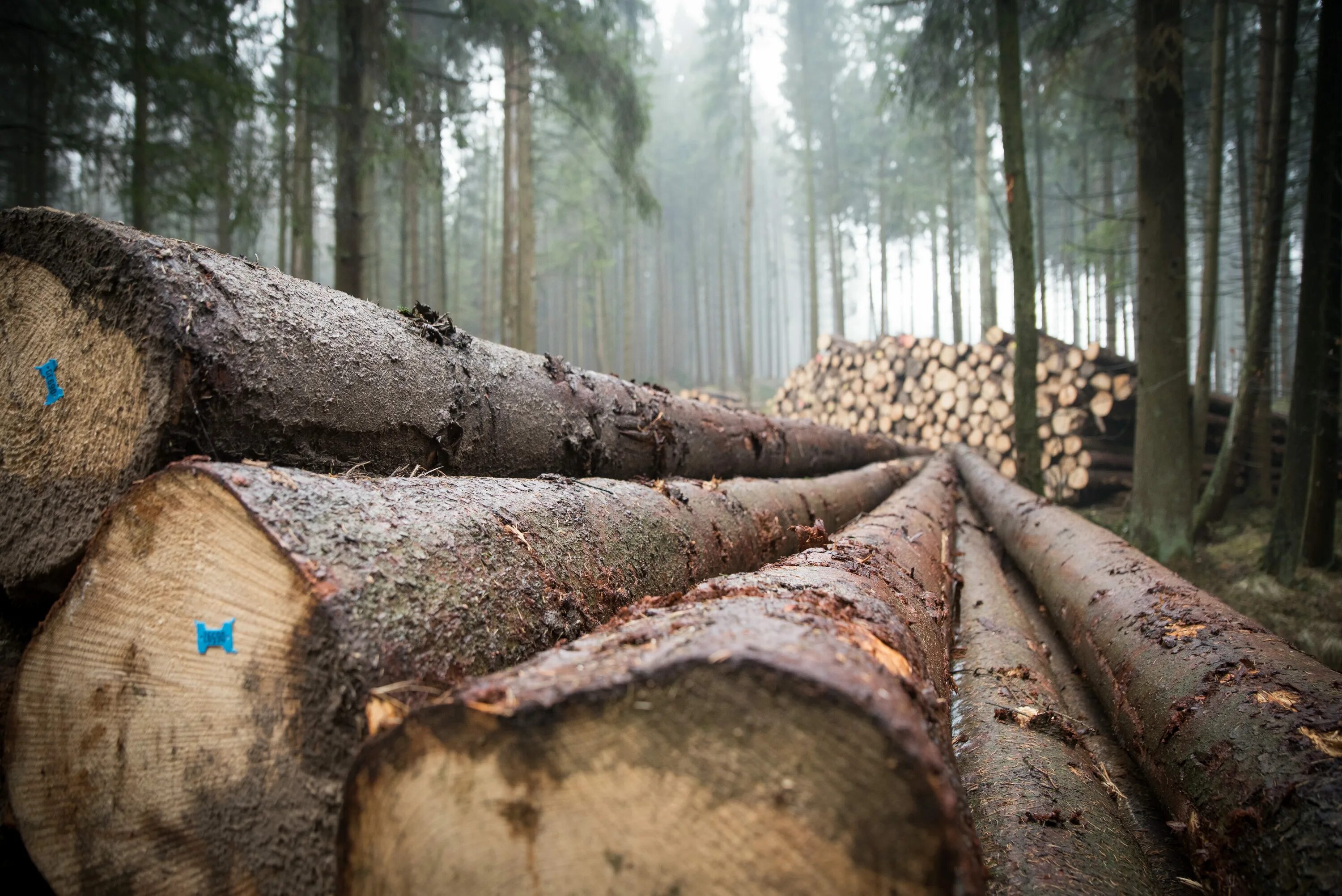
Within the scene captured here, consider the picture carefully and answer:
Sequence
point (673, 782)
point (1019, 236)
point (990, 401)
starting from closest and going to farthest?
point (673, 782) < point (1019, 236) < point (990, 401)

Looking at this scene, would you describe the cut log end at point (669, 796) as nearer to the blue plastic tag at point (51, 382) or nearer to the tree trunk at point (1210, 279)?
the blue plastic tag at point (51, 382)

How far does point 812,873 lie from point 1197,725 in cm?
147

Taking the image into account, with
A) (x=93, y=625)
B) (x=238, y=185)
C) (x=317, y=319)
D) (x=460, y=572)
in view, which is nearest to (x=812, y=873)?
(x=460, y=572)

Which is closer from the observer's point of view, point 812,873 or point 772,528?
point 812,873

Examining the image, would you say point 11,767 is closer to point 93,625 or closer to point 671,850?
point 93,625

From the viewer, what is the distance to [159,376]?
4.37 ft

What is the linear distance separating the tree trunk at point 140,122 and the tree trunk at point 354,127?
5.97 ft

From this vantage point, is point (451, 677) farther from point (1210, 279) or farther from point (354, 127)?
point (1210, 279)

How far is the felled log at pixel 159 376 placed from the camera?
1347 mm

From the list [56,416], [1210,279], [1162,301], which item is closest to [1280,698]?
[56,416]

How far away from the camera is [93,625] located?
1.22 meters

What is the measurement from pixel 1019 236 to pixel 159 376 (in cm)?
787

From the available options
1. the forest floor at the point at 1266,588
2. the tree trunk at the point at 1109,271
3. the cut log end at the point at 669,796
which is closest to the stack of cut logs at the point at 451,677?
the cut log end at the point at 669,796

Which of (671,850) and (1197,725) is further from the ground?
(671,850)
